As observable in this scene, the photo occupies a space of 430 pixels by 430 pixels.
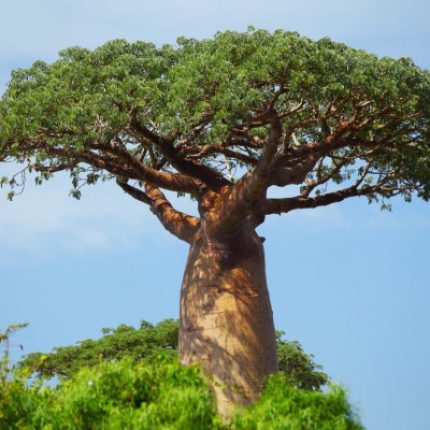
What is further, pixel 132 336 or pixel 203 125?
pixel 132 336

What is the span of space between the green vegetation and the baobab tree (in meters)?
4.22

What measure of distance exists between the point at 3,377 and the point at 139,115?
5929 mm

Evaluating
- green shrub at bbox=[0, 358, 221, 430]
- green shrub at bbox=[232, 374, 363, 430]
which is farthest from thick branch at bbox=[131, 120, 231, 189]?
green shrub at bbox=[232, 374, 363, 430]

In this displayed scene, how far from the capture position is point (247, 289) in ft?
45.0

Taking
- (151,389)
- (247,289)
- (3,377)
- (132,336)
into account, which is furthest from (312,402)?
(132,336)

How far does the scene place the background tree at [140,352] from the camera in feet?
70.0

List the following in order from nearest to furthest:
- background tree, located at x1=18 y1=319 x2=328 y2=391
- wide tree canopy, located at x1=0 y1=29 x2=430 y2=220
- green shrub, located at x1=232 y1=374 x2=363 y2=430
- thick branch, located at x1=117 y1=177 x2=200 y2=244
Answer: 1. green shrub, located at x1=232 y1=374 x2=363 y2=430
2. wide tree canopy, located at x1=0 y1=29 x2=430 y2=220
3. thick branch, located at x1=117 y1=177 x2=200 y2=244
4. background tree, located at x1=18 y1=319 x2=328 y2=391

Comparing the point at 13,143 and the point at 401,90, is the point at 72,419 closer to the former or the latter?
the point at 13,143

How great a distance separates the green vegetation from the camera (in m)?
7.79

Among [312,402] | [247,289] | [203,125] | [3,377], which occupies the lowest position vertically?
[312,402]

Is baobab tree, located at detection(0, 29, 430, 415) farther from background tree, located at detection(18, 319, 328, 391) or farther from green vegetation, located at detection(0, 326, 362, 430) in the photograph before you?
background tree, located at detection(18, 319, 328, 391)

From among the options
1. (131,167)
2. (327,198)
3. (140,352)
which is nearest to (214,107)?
(131,167)

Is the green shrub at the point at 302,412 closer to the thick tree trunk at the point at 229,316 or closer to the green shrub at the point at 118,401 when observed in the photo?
the green shrub at the point at 118,401

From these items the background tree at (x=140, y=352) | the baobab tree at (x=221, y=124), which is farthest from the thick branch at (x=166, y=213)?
the background tree at (x=140, y=352)
